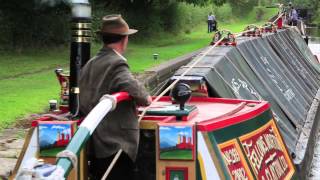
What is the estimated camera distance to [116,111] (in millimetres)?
3730

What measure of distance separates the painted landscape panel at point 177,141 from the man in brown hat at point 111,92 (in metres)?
0.24

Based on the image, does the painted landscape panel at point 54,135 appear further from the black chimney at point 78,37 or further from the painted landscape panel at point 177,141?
the painted landscape panel at point 177,141

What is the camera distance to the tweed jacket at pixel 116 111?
369cm

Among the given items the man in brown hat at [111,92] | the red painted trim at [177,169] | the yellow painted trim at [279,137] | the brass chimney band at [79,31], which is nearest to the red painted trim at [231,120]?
the yellow painted trim at [279,137]

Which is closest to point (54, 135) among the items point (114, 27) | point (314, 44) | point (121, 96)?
point (121, 96)

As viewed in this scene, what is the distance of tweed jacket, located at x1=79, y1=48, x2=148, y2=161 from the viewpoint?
12.1 feet

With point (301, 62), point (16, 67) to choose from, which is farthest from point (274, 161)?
point (16, 67)

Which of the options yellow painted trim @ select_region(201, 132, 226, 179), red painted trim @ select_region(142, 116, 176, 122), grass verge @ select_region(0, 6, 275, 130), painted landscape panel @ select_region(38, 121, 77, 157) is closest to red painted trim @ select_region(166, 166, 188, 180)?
Answer: yellow painted trim @ select_region(201, 132, 226, 179)

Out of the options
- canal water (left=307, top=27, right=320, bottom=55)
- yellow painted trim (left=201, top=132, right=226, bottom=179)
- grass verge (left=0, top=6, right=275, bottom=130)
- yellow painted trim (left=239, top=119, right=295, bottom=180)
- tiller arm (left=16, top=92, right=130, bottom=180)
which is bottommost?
canal water (left=307, top=27, right=320, bottom=55)

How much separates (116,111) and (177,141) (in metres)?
0.45

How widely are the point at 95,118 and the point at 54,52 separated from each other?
53.5 feet

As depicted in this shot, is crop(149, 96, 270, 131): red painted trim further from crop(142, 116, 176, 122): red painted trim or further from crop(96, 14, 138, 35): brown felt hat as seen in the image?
crop(96, 14, 138, 35): brown felt hat

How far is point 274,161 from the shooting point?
5.06m

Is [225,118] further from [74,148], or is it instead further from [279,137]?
[74,148]
